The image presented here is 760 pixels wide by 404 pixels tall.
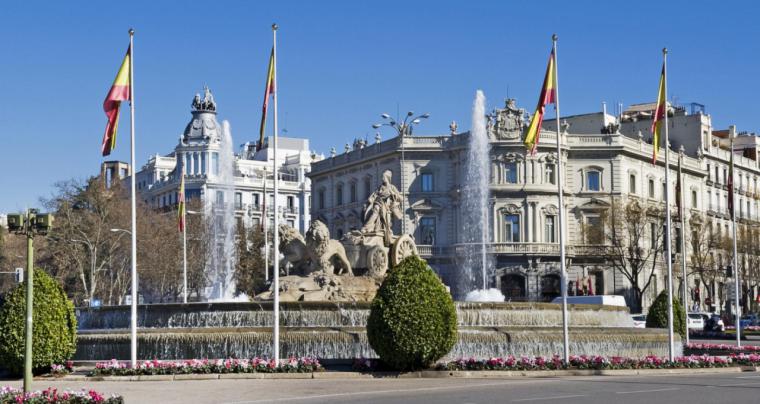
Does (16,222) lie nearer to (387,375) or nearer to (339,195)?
(387,375)

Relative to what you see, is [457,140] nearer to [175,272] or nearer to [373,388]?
[175,272]

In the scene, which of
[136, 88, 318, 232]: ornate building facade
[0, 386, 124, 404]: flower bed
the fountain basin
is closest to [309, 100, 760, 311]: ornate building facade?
[136, 88, 318, 232]: ornate building facade

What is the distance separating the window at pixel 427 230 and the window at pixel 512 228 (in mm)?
5454

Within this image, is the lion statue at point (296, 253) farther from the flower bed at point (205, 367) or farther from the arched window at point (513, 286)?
the arched window at point (513, 286)

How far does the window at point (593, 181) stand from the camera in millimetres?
83188

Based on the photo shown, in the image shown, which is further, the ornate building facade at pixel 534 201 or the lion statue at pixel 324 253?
the ornate building facade at pixel 534 201

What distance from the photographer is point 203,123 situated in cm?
11819

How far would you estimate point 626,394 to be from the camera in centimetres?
2117

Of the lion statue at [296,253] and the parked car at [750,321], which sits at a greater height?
the lion statue at [296,253]

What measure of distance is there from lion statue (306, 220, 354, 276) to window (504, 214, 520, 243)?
46063 millimetres

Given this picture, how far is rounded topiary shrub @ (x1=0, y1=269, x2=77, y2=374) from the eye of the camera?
81.4 ft

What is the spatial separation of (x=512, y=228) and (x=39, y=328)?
58.8 metres

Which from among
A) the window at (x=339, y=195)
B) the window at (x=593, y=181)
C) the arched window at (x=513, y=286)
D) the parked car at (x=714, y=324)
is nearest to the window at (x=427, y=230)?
the arched window at (x=513, y=286)

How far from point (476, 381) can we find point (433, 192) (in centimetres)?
5863
